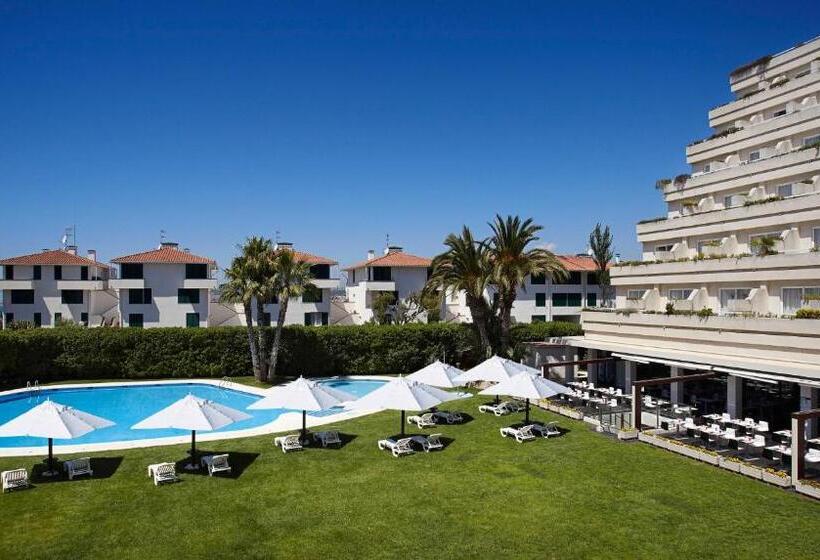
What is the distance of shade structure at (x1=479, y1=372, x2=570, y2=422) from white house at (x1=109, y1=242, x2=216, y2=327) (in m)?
36.0

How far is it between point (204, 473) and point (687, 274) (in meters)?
23.3

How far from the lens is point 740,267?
26344 mm

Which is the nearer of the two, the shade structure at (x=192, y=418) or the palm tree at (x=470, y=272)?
the shade structure at (x=192, y=418)

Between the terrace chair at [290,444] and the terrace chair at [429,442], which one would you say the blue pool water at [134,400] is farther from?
the terrace chair at [429,442]

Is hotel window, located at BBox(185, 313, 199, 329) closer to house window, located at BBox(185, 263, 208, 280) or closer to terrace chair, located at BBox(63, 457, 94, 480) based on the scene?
house window, located at BBox(185, 263, 208, 280)

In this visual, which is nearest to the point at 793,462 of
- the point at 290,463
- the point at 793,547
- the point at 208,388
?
the point at 793,547

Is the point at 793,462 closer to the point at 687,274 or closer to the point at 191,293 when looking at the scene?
the point at 687,274

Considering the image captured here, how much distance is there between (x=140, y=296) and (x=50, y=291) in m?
14.2

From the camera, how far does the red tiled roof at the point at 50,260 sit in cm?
5834

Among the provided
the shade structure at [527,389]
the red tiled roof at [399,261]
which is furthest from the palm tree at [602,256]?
the shade structure at [527,389]

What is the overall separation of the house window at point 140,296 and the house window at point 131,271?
112 centimetres

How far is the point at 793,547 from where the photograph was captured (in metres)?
13.6

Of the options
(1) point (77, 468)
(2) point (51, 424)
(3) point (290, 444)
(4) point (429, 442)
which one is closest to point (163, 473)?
(1) point (77, 468)

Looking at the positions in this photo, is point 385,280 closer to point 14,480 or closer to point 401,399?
point 401,399
